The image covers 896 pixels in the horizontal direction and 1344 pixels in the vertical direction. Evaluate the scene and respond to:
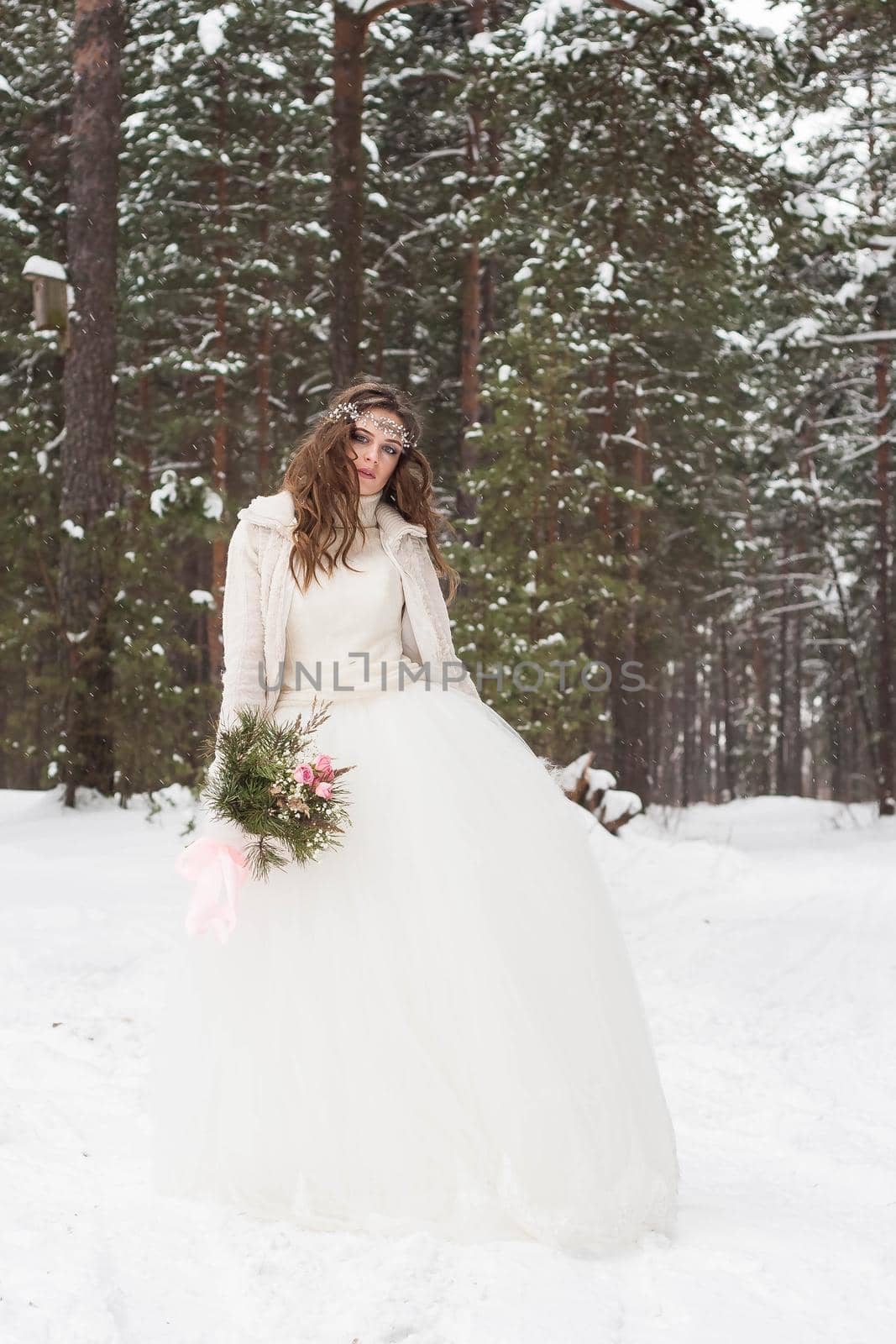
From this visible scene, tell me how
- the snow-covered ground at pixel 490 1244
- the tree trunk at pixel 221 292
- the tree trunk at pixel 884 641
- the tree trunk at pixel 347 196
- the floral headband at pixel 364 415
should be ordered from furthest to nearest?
the tree trunk at pixel 884 641 → the tree trunk at pixel 221 292 → the tree trunk at pixel 347 196 → the floral headband at pixel 364 415 → the snow-covered ground at pixel 490 1244

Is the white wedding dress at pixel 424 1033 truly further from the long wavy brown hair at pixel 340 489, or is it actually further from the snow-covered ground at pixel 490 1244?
the long wavy brown hair at pixel 340 489

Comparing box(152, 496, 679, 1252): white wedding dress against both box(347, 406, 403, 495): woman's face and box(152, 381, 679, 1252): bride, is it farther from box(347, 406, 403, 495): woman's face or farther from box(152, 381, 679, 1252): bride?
box(347, 406, 403, 495): woman's face

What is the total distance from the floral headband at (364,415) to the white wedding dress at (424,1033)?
38.3 inches

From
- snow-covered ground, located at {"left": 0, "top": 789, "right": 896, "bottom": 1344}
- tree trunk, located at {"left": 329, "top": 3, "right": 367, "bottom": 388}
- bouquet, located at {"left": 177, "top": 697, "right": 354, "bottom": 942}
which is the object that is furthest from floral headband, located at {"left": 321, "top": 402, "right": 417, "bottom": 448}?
tree trunk, located at {"left": 329, "top": 3, "right": 367, "bottom": 388}

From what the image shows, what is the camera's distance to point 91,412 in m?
11.0

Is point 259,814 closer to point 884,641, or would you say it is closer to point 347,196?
point 347,196

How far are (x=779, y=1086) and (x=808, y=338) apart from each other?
1358 centimetres

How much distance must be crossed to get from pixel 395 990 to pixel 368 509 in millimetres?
1587

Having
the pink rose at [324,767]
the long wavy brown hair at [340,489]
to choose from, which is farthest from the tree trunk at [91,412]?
the pink rose at [324,767]

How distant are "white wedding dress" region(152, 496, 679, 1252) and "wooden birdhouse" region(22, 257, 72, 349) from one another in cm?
873

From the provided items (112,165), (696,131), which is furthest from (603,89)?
(112,165)

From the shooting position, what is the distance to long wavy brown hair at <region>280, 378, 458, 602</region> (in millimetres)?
3682

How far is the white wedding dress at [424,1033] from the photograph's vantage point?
3080mm

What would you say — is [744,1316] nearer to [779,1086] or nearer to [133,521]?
[779,1086]
